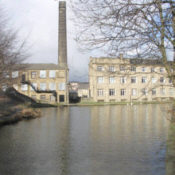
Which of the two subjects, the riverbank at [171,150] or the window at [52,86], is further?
the window at [52,86]

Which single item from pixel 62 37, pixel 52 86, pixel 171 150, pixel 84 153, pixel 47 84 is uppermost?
pixel 62 37

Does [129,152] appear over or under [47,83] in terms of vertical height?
under

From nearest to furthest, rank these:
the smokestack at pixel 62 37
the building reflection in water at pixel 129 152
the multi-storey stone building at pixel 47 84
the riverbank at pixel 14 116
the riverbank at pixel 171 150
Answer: the riverbank at pixel 171 150 < the building reflection in water at pixel 129 152 < the riverbank at pixel 14 116 < the multi-storey stone building at pixel 47 84 < the smokestack at pixel 62 37

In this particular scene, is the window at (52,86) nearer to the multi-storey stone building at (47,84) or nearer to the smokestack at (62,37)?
the multi-storey stone building at (47,84)

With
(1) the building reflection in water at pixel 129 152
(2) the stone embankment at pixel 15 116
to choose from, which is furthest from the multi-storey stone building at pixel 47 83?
(1) the building reflection in water at pixel 129 152

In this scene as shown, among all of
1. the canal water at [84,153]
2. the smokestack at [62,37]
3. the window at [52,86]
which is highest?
the smokestack at [62,37]

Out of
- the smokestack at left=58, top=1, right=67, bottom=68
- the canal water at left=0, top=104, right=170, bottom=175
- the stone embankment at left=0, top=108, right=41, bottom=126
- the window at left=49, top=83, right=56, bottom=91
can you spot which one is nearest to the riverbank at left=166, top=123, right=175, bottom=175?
the canal water at left=0, top=104, right=170, bottom=175

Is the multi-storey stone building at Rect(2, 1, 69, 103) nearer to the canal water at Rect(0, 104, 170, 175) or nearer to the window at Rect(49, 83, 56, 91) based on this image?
the window at Rect(49, 83, 56, 91)

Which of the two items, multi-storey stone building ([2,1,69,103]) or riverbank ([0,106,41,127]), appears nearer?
riverbank ([0,106,41,127])

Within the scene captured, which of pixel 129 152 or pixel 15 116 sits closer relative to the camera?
pixel 129 152

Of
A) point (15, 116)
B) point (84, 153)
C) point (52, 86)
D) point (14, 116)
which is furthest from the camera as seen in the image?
→ point (52, 86)

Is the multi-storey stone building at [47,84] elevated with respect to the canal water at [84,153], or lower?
elevated

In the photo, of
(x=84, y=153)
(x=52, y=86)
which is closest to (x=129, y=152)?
(x=84, y=153)

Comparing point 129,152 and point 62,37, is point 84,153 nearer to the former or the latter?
point 129,152
